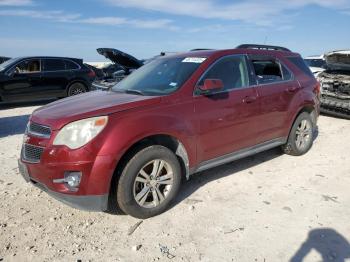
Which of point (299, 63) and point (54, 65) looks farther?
point (54, 65)

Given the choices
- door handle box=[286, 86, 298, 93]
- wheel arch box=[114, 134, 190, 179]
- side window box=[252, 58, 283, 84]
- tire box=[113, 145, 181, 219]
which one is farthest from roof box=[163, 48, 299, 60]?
tire box=[113, 145, 181, 219]

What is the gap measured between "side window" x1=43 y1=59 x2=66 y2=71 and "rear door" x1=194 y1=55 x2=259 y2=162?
28.0ft

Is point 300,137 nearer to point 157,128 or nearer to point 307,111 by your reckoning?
point 307,111

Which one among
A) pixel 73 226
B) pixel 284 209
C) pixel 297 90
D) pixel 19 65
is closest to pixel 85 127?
pixel 73 226

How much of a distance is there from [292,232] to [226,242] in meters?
0.71

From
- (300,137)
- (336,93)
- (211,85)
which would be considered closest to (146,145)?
(211,85)

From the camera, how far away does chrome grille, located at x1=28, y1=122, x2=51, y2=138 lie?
3.44 metres

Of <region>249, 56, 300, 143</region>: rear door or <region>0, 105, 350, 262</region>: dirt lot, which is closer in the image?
<region>0, 105, 350, 262</region>: dirt lot

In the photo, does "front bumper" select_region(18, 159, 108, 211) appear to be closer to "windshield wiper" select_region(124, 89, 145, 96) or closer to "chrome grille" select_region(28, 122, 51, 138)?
"chrome grille" select_region(28, 122, 51, 138)

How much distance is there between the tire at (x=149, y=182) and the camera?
3.49 meters

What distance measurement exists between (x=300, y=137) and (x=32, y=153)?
4.18 meters

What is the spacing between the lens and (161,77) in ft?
14.6

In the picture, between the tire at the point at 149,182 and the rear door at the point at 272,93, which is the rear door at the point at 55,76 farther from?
the tire at the point at 149,182

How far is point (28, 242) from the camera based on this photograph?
10.9ft
